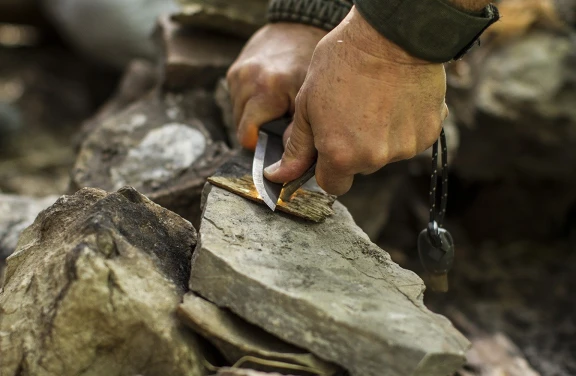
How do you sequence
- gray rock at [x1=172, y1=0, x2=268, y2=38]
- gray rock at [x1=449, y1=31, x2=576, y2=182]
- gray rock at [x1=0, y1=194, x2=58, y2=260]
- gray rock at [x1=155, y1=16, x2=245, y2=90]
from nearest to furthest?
gray rock at [x1=0, y1=194, x2=58, y2=260], gray rock at [x1=155, y1=16, x2=245, y2=90], gray rock at [x1=172, y1=0, x2=268, y2=38], gray rock at [x1=449, y1=31, x2=576, y2=182]

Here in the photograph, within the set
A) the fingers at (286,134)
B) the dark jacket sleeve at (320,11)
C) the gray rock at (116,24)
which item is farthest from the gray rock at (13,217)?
the gray rock at (116,24)

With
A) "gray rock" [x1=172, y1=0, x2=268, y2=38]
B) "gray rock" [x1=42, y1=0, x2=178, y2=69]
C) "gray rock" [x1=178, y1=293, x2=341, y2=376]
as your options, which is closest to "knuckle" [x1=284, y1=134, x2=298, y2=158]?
"gray rock" [x1=178, y1=293, x2=341, y2=376]

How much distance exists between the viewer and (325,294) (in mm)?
1347

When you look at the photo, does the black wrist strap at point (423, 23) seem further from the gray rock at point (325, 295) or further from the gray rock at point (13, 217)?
the gray rock at point (13, 217)

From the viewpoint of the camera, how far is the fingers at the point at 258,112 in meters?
2.01

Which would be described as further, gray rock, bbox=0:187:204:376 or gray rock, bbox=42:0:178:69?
gray rock, bbox=42:0:178:69

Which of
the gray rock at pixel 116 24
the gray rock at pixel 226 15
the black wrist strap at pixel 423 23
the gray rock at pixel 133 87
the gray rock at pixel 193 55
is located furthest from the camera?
the gray rock at pixel 116 24

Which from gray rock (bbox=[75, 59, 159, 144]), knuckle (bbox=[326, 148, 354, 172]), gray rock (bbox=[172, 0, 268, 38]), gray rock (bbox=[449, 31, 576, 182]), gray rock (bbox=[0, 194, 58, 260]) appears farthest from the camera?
gray rock (bbox=[449, 31, 576, 182])

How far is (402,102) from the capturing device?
154cm

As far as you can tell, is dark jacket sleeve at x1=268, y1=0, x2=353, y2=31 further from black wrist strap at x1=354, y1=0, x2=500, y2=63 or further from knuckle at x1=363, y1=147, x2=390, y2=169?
knuckle at x1=363, y1=147, x2=390, y2=169

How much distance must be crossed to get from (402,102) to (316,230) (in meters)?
0.41

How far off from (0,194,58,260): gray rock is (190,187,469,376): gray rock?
92cm

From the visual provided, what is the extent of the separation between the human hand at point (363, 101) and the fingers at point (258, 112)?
397 mm

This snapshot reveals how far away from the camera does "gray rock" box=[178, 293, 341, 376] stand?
1.29m
